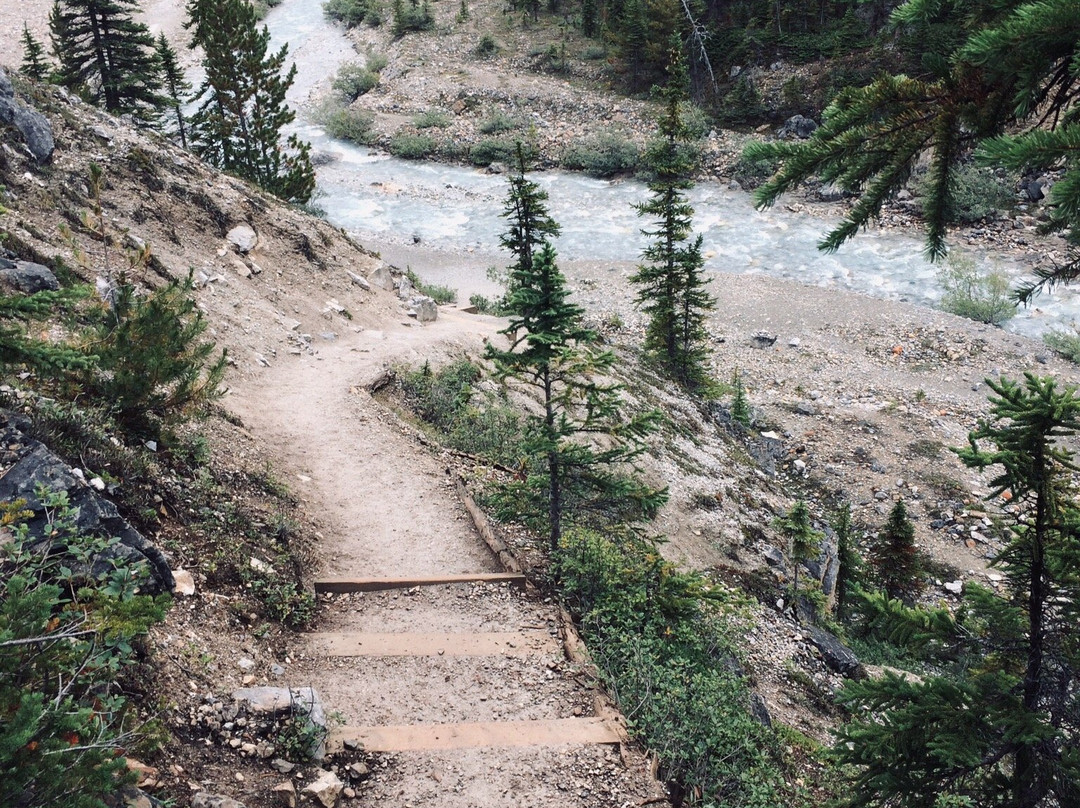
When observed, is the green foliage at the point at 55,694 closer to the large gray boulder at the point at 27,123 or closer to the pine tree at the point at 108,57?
the large gray boulder at the point at 27,123

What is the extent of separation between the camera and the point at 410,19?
196 ft

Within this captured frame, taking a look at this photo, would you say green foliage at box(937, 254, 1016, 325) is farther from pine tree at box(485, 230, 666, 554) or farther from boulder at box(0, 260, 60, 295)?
boulder at box(0, 260, 60, 295)

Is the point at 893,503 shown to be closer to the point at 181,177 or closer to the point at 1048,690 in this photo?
the point at 1048,690

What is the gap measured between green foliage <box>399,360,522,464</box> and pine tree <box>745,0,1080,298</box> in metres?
10.4

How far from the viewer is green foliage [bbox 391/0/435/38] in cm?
5925

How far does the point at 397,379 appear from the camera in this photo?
17.1 meters

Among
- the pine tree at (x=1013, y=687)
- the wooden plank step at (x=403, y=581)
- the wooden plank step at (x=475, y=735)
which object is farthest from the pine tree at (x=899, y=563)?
the pine tree at (x=1013, y=687)

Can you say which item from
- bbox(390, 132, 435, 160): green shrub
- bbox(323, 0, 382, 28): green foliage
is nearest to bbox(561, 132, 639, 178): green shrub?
bbox(390, 132, 435, 160): green shrub

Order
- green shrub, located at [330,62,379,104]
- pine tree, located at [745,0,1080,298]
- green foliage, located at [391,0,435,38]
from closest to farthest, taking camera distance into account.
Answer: pine tree, located at [745,0,1080,298], green shrub, located at [330,62,379,104], green foliage, located at [391,0,435,38]

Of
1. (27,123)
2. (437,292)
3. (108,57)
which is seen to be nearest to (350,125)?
(108,57)

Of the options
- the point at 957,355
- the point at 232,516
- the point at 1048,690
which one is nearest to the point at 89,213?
the point at 232,516

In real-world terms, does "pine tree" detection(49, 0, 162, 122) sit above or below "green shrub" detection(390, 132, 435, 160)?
above

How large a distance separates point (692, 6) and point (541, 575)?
50486 millimetres

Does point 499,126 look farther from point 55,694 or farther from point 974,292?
point 55,694
